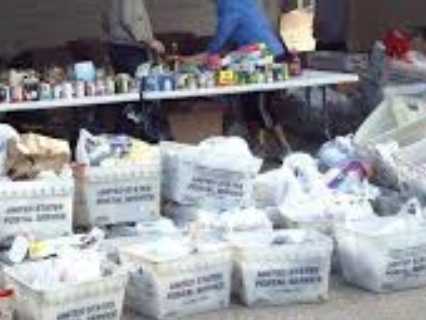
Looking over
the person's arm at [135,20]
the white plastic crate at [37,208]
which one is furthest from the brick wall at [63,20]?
the white plastic crate at [37,208]

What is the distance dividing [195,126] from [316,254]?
A: 3.49 meters

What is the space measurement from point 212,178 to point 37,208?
1082 mm

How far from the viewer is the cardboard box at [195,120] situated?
28.9 feet

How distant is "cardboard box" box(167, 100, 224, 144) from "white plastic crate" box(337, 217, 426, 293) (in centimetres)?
315

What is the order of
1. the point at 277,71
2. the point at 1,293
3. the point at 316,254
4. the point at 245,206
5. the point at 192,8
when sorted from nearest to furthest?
the point at 1,293
the point at 316,254
the point at 245,206
the point at 277,71
the point at 192,8

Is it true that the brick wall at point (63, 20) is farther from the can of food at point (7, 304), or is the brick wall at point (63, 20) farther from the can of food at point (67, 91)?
the can of food at point (7, 304)

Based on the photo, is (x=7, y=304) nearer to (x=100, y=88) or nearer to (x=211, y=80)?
(x=100, y=88)

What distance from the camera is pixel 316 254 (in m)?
5.61

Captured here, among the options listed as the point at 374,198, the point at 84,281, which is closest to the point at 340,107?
the point at 374,198

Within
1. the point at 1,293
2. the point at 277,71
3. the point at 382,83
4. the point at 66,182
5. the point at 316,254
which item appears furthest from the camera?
the point at 382,83

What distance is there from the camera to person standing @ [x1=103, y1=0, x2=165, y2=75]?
8805 mm

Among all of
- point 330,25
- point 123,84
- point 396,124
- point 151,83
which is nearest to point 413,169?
point 396,124

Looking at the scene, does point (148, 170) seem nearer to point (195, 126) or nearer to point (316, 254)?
point (316, 254)

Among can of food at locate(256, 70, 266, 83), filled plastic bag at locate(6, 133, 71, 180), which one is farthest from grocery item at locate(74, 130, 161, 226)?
can of food at locate(256, 70, 266, 83)
